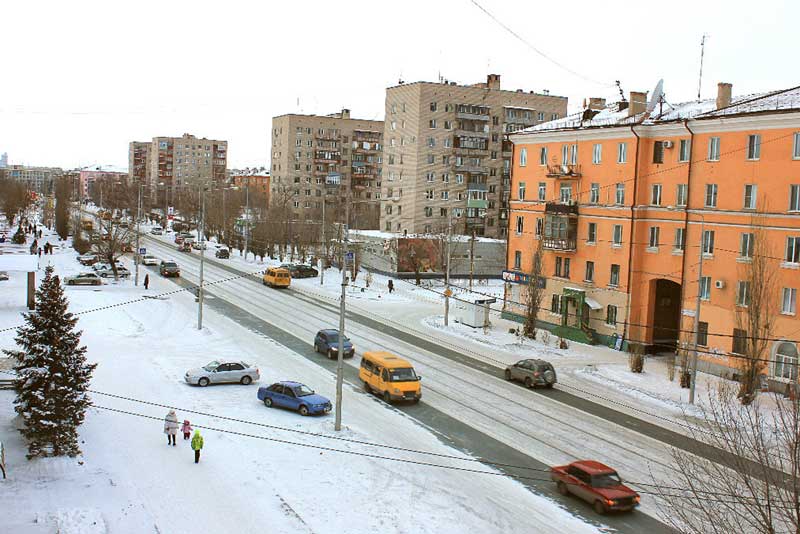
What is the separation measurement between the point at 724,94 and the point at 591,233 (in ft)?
34.1

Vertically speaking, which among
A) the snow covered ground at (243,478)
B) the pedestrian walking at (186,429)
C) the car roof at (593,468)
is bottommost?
the snow covered ground at (243,478)

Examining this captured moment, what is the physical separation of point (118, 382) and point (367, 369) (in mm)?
9709

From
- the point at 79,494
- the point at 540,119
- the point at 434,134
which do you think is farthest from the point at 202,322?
the point at 540,119

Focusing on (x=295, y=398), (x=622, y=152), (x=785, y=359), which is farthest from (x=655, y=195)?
(x=295, y=398)

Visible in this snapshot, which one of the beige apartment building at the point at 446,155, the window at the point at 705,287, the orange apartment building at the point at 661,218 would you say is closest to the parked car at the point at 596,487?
the orange apartment building at the point at 661,218

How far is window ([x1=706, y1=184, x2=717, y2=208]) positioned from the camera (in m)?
36.2

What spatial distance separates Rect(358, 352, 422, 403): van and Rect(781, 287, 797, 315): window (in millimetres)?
16906

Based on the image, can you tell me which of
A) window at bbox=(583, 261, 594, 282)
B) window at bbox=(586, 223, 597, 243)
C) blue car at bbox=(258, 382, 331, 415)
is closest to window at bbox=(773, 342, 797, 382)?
window at bbox=(583, 261, 594, 282)

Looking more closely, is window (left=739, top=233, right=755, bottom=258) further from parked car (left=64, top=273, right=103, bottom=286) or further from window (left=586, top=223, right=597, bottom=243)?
parked car (left=64, top=273, right=103, bottom=286)

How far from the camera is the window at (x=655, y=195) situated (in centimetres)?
3953

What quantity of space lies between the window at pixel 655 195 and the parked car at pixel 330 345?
18.3 m

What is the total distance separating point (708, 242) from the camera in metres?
36.3

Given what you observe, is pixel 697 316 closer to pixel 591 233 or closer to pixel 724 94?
pixel 591 233

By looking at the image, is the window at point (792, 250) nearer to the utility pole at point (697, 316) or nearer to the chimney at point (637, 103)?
the utility pole at point (697, 316)
